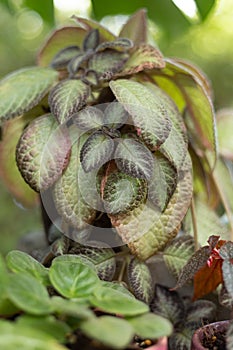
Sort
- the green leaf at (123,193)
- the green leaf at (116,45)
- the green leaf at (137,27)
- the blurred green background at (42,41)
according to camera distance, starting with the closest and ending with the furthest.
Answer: the green leaf at (123,193), the green leaf at (116,45), the green leaf at (137,27), the blurred green background at (42,41)

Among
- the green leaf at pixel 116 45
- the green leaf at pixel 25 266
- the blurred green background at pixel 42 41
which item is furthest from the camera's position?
the blurred green background at pixel 42 41

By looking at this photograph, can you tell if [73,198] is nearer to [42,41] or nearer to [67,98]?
[67,98]

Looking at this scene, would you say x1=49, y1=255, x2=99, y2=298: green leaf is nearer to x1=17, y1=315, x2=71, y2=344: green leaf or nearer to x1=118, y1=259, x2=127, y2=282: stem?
x1=17, y1=315, x2=71, y2=344: green leaf

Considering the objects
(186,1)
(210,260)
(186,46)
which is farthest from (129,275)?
(186,46)

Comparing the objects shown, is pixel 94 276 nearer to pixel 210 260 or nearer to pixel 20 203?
pixel 210 260

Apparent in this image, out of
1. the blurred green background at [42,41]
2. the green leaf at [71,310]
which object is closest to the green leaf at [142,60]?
the green leaf at [71,310]

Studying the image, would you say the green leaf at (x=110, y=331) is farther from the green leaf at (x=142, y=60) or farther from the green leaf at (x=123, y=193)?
the green leaf at (x=142, y=60)

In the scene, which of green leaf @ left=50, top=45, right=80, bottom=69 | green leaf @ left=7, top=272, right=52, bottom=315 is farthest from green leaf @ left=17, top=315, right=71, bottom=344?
green leaf @ left=50, top=45, right=80, bottom=69
